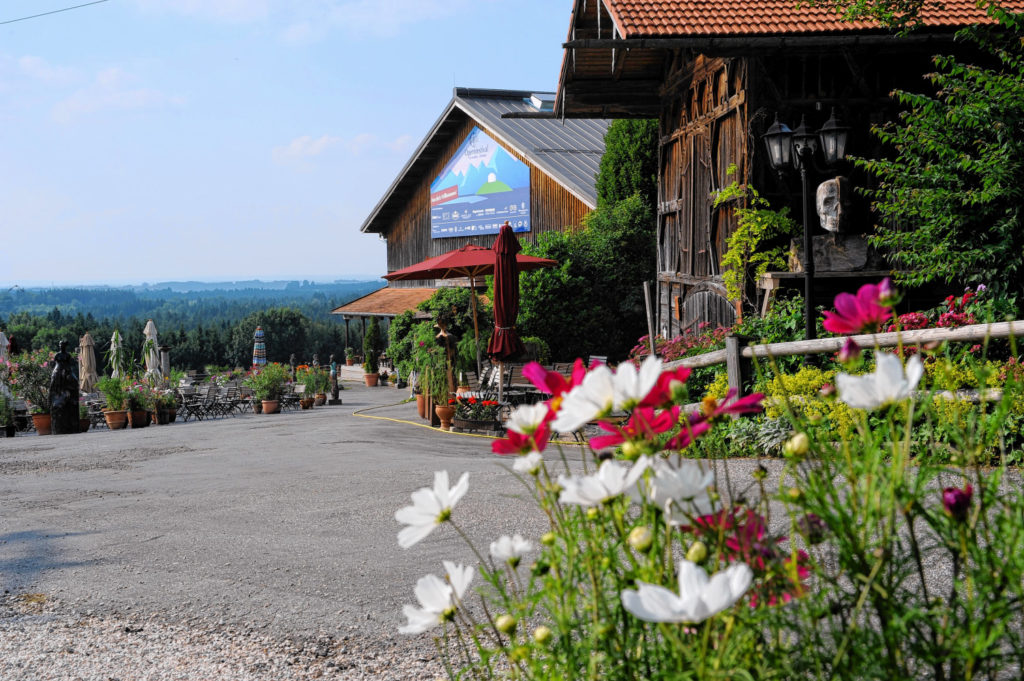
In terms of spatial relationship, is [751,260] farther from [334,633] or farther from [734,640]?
[734,640]

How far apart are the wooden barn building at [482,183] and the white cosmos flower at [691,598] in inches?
841

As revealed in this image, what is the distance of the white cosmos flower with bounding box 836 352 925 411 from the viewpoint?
1.40m

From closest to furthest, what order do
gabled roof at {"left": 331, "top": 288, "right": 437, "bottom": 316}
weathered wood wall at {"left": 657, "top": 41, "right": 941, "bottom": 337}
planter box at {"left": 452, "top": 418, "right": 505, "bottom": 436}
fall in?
1. weathered wood wall at {"left": 657, "top": 41, "right": 941, "bottom": 337}
2. planter box at {"left": 452, "top": 418, "right": 505, "bottom": 436}
3. gabled roof at {"left": 331, "top": 288, "right": 437, "bottom": 316}

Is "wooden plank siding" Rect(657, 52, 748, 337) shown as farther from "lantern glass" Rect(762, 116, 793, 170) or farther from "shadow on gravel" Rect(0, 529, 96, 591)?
"shadow on gravel" Rect(0, 529, 96, 591)

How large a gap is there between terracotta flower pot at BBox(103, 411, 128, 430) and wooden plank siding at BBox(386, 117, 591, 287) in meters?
10.5

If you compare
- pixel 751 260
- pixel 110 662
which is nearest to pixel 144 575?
pixel 110 662

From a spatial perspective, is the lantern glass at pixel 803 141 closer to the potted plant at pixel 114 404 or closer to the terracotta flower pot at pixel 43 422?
the potted plant at pixel 114 404

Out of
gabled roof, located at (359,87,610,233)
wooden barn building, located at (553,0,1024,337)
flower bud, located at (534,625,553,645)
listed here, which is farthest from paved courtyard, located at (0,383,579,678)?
gabled roof, located at (359,87,610,233)

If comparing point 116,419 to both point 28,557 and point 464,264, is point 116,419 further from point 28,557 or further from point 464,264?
point 28,557

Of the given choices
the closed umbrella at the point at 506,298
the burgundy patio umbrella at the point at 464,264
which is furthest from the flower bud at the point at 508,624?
the burgundy patio umbrella at the point at 464,264

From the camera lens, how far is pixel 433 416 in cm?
1383

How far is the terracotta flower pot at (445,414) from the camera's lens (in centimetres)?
1315

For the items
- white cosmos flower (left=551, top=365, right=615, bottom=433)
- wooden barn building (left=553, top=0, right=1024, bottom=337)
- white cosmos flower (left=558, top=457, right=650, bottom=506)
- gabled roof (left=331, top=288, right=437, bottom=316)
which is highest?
wooden barn building (left=553, top=0, right=1024, bottom=337)

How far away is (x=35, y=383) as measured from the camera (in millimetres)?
17938
